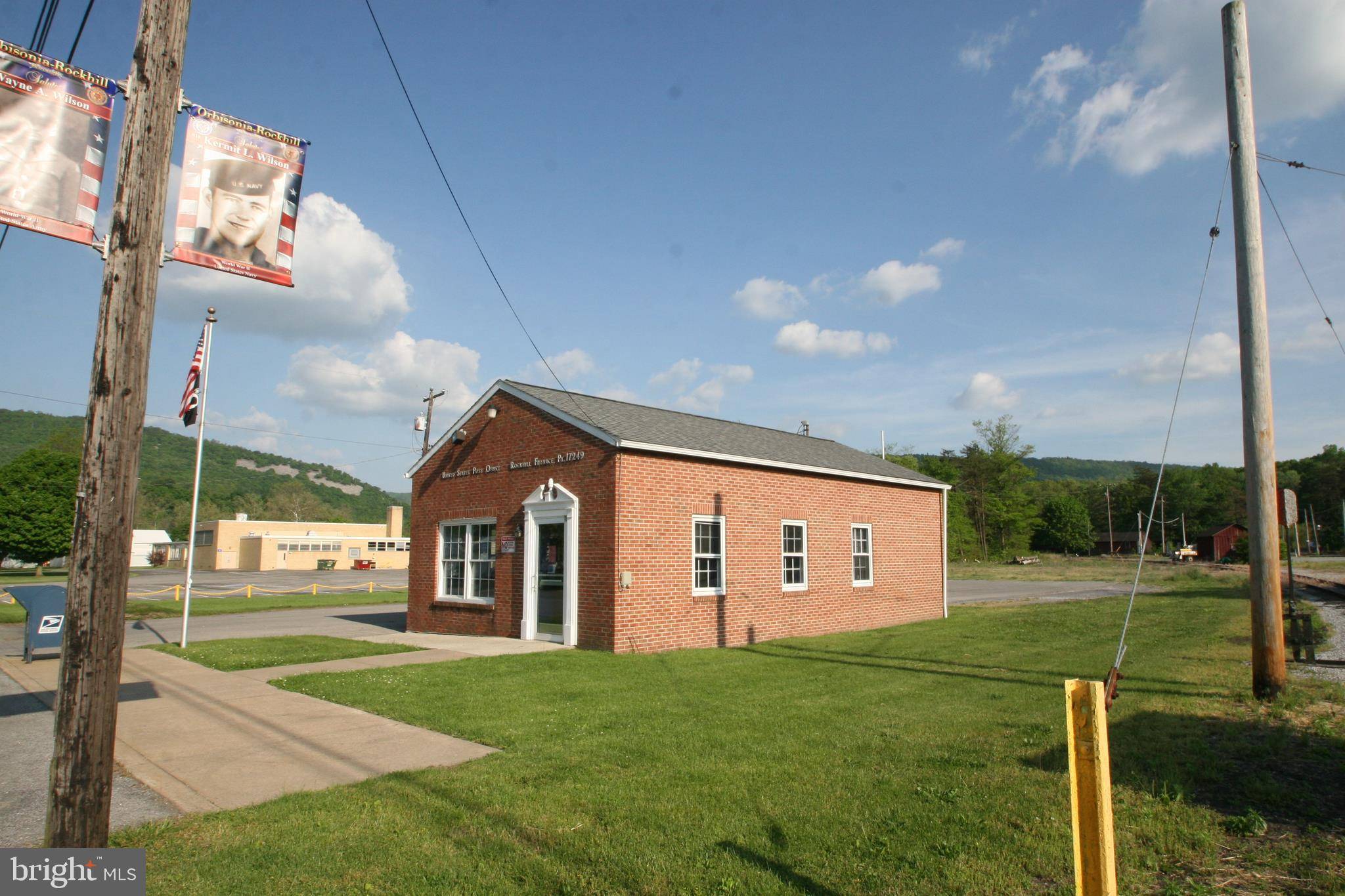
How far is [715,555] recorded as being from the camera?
15719 millimetres

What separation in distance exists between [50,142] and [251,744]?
545 centimetres

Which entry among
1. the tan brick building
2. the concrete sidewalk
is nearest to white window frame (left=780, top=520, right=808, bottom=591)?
the concrete sidewalk

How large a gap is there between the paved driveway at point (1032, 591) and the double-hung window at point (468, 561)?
17.2m

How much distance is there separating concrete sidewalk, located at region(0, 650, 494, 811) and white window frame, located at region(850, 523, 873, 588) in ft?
Answer: 42.6

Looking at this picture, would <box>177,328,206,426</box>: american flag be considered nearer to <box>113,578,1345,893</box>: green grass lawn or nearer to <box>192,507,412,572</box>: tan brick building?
<box>113,578,1345,893</box>: green grass lawn

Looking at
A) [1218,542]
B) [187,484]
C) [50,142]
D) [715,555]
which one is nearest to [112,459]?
[50,142]

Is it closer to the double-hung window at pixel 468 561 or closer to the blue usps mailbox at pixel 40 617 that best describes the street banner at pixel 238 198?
the blue usps mailbox at pixel 40 617

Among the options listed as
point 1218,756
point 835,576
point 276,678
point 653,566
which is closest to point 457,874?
point 1218,756

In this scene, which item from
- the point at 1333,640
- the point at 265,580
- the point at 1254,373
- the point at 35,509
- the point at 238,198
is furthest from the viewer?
the point at 265,580

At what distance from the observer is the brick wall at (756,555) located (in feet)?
47.1

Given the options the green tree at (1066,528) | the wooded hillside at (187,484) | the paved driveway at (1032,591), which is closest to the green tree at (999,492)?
the green tree at (1066,528)

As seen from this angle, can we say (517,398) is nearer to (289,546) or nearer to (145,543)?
(289,546)

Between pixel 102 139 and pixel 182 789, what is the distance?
4905 millimetres

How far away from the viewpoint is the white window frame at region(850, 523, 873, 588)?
1934 centimetres
